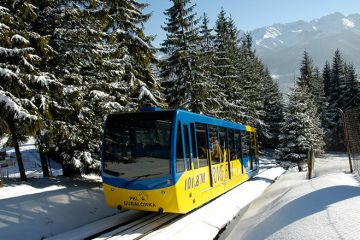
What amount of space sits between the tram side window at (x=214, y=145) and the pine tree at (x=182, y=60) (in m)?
13.1

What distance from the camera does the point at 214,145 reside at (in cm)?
1397

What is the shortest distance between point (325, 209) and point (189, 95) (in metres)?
20.9

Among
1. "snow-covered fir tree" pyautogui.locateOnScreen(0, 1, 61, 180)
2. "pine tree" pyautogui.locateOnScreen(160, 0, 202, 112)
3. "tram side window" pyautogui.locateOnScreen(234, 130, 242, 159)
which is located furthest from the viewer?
"pine tree" pyautogui.locateOnScreen(160, 0, 202, 112)

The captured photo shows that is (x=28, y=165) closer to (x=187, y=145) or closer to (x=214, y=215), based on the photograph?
(x=214, y=215)

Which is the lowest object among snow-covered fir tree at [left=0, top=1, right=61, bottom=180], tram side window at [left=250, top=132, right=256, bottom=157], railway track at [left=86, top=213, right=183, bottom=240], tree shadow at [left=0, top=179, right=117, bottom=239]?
railway track at [left=86, top=213, right=183, bottom=240]

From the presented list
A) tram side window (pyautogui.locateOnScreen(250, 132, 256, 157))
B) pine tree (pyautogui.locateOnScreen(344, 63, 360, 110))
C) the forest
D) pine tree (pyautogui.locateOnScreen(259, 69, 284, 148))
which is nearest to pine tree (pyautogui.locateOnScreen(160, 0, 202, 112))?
the forest

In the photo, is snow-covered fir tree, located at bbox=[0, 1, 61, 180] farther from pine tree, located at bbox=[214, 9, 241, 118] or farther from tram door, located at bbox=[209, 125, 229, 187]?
pine tree, located at bbox=[214, 9, 241, 118]

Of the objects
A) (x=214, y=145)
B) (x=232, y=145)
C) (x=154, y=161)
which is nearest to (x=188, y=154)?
(x=154, y=161)

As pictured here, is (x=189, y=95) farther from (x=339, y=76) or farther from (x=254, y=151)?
(x=339, y=76)

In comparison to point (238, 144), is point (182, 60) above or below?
above

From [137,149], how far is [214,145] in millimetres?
3921

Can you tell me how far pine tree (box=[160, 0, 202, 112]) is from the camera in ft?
90.2

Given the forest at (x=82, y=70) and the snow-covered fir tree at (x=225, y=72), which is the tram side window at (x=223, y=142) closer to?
the forest at (x=82, y=70)

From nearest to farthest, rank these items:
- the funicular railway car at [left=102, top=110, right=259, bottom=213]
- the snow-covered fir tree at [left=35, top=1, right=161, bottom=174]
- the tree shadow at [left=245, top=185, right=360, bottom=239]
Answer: the tree shadow at [left=245, top=185, right=360, bottom=239] → the funicular railway car at [left=102, top=110, right=259, bottom=213] → the snow-covered fir tree at [left=35, top=1, right=161, bottom=174]
